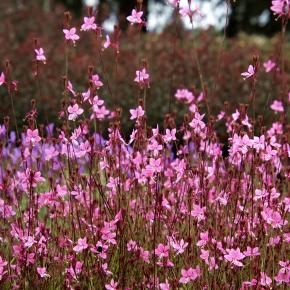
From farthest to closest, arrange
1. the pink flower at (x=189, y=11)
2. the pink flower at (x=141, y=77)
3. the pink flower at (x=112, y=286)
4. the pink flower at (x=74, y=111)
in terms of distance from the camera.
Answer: the pink flower at (x=189, y=11), the pink flower at (x=141, y=77), the pink flower at (x=74, y=111), the pink flower at (x=112, y=286)

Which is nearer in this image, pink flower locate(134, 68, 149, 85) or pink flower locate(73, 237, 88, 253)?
pink flower locate(73, 237, 88, 253)

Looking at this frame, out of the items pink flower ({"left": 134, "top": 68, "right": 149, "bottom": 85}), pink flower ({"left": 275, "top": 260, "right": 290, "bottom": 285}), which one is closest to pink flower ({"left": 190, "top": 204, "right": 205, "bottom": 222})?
pink flower ({"left": 275, "top": 260, "right": 290, "bottom": 285})

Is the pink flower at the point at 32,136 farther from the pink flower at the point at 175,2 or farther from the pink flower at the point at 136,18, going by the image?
the pink flower at the point at 175,2

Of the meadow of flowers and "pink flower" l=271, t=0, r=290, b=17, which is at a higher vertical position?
"pink flower" l=271, t=0, r=290, b=17

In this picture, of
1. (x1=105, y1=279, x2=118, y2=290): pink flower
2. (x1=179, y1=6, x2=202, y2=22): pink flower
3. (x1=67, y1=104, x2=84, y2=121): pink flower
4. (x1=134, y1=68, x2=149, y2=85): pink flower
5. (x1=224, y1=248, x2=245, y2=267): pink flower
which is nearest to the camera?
(x1=224, y1=248, x2=245, y2=267): pink flower

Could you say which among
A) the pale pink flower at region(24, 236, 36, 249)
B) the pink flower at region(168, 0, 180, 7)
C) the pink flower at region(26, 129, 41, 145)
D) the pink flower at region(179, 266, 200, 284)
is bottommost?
the pink flower at region(179, 266, 200, 284)

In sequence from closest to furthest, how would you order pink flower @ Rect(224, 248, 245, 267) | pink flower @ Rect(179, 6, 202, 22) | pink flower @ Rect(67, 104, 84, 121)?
1. pink flower @ Rect(224, 248, 245, 267)
2. pink flower @ Rect(67, 104, 84, 121)
3. pink flower @ Rect(179, 6, 202, 22)

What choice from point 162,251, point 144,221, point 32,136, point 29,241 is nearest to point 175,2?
point 32,136

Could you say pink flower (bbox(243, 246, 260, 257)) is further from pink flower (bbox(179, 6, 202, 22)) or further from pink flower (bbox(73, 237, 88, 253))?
pink flower (bbox(179, 6, 202, 22))

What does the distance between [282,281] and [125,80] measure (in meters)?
5.57

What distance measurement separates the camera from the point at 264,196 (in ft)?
10.8

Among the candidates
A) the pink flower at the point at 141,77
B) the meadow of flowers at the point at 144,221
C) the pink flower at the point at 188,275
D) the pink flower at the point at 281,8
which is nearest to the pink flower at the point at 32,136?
the meadow of flowers at the point at 144,221

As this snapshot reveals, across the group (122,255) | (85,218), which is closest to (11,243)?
(85,218)

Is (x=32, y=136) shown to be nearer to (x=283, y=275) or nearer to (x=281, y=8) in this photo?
(x=283, y=275)
